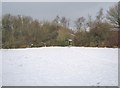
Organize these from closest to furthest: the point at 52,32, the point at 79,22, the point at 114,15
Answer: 1. the point at 114,15
2. the point at 52,32
3. the point at 79,22

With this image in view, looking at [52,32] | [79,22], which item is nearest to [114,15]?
[52,32]

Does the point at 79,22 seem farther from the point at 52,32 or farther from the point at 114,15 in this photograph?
the point at 114,15

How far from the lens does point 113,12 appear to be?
31.4 metres

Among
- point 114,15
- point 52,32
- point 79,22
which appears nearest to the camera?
point 114,15

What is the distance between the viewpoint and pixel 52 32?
128 feet

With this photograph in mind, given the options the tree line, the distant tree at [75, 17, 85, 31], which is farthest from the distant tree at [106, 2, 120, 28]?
the distant tree at [75, 17, 85, 31]

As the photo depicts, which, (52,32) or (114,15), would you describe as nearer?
(114,15)

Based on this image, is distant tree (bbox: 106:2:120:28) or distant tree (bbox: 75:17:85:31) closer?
distant tree (bbox: 106:2:120:28)

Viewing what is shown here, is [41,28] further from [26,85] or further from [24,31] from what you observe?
[26,85]

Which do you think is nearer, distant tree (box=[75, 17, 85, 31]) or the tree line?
the tree line

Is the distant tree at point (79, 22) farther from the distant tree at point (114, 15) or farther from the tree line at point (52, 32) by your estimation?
the distant tree at point (114, 15)

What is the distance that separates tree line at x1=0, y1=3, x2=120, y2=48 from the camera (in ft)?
96.0

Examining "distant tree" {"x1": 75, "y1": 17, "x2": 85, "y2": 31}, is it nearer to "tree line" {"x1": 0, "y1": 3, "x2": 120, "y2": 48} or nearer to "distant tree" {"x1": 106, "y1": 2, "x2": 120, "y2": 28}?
"tree line" {"x1": 0, "y1": 3, "x2": 120, "y2": 48}

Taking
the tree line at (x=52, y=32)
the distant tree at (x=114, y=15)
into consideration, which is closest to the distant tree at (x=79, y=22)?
the tree line at (x=52, y=32)
